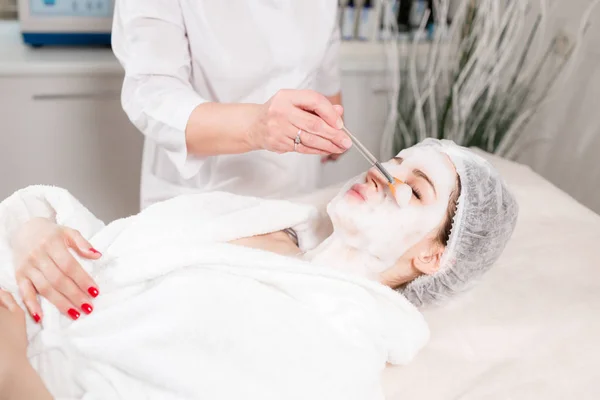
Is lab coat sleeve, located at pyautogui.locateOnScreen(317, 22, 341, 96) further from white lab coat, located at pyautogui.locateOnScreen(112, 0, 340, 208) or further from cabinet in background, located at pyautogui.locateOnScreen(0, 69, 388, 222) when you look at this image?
cabinet in background, located at pyautogui.locateOnScreen(0, 69, 388, 222)

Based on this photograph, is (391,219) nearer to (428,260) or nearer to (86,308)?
(428,260)

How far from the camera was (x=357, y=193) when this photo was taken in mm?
1204

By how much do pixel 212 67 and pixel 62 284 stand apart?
0.56 meters

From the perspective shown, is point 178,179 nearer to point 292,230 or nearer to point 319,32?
point 292,230

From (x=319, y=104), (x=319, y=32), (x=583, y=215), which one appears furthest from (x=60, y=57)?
(x=583, y=215)

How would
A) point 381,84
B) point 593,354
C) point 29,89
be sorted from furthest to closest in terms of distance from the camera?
point 381,84 → point 29,89 → point 593,354

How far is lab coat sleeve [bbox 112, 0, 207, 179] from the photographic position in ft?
3.73

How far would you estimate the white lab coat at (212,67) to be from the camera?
1167 mm

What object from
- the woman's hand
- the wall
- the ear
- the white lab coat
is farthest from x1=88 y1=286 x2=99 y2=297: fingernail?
the wall

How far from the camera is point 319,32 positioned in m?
1.38

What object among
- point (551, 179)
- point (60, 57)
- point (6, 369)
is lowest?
point (551, 179)

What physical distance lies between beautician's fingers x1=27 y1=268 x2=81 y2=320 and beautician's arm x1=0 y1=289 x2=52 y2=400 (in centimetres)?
5

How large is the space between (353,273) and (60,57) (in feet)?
4.19

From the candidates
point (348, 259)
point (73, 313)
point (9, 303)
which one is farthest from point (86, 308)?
point (348, 259)
